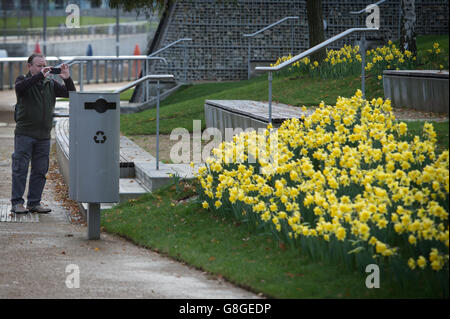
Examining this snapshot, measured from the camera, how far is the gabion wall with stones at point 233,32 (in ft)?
74.5

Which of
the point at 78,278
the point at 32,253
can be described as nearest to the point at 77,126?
the point at 32,253

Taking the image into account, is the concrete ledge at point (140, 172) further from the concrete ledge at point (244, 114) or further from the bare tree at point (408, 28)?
the bare tree at point (408, 28)

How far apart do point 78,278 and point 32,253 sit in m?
1.17

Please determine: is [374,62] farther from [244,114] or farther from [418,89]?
[244,114]

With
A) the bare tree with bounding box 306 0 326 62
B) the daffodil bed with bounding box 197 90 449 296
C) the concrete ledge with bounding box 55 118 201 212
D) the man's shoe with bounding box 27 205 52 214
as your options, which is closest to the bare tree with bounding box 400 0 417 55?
the bare tree with bounding box 306 0 326 62

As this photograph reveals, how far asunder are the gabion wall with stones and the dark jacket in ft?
43.2

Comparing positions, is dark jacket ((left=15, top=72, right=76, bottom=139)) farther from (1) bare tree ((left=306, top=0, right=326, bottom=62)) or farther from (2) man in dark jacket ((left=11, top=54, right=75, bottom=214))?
(1) bare tree ((left=306, top=0, right=326, bottom=62))

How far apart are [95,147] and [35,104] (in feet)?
5.52

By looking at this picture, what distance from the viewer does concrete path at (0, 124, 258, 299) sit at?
5930mm

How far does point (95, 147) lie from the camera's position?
7.91m

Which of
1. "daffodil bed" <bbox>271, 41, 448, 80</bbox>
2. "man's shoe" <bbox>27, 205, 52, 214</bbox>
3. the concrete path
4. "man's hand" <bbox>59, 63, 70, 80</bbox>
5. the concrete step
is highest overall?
"daffodil bed" <bbox>271, 41, 448, 80</bbox>

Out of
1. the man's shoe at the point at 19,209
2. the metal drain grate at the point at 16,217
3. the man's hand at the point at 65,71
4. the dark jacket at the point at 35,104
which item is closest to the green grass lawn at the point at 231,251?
the metal drain grate at the point at 16,217

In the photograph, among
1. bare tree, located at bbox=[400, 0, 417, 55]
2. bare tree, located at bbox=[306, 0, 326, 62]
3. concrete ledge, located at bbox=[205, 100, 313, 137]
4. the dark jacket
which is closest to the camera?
the dark jacket

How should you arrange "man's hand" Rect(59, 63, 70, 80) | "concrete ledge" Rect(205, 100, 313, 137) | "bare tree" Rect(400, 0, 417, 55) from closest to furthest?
"man's hand" Rect(59, 63, 70, 80) < "concrete ledge" Rect(205, 100, 313, 137) < "bare tree" Rect(400, 0, 417, 55)
